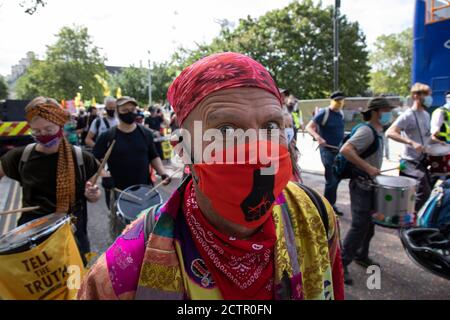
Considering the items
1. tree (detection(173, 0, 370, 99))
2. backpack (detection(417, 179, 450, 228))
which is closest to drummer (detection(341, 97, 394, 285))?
backpack (detection(417, 179, 450, 228))

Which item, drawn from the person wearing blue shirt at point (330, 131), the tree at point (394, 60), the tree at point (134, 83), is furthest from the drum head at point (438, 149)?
the tree at point (394, 60)

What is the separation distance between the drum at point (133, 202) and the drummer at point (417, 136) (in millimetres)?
3136

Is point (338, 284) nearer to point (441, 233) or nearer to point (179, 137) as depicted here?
point (179, 137)

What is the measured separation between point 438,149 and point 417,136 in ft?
1.01

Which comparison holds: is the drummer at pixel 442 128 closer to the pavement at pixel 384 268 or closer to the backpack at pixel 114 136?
the pavement at pixel 384 268

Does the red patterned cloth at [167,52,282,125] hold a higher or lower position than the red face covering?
higher

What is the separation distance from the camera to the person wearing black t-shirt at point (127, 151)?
3.67 meters

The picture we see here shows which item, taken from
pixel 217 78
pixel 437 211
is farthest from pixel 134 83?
pixel 217 78

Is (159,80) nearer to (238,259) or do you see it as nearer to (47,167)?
(47,167)

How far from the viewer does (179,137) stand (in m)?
1.21

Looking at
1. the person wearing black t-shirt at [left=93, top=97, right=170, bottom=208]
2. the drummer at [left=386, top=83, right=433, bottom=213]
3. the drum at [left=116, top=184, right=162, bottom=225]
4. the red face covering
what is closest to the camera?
the red face covering

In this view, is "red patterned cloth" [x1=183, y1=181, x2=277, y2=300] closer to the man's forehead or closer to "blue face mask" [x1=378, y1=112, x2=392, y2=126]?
the man's forehead

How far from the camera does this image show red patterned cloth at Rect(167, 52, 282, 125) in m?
1.03

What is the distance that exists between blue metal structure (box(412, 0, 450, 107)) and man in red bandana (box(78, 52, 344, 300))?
6.98m
